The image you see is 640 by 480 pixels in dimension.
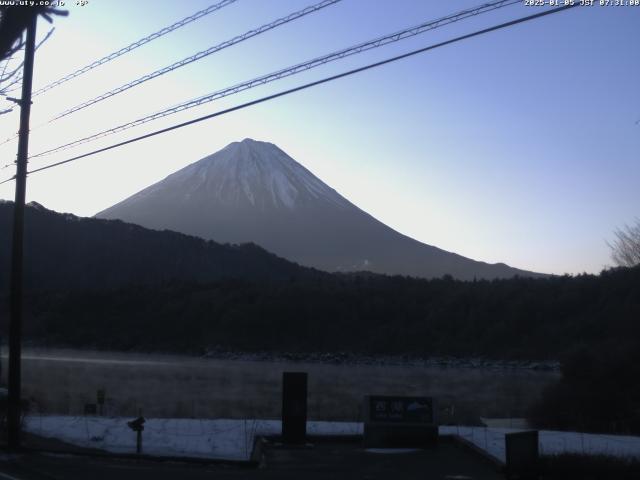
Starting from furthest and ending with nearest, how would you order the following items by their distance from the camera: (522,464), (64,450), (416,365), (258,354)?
1. (258,354)
2. (416,365)
3. (64,450)
4. (522,464)

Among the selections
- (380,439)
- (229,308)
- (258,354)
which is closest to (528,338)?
(258,354)

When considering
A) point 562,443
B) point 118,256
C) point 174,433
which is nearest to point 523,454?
point 562,443

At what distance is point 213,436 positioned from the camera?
2028cm

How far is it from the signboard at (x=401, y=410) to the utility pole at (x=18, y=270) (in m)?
7.22

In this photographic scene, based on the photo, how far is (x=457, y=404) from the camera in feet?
106

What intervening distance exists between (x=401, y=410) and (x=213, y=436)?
14.3 feet

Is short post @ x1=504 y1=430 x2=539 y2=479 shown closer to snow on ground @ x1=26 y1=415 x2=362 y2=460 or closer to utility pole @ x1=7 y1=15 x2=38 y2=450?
snow on ground @ x1=26 y1=415 x2=362 y2=460

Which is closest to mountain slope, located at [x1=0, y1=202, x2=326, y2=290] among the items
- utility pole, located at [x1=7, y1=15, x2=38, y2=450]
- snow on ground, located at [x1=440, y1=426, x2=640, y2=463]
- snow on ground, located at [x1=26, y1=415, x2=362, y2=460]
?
snow on ground, located at [x1=26, y1=415, x2=362, y2=460]

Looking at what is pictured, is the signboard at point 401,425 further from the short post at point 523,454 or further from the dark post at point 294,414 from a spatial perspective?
the short post at point 523,454

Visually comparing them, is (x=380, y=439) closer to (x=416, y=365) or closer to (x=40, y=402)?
(x=40, y=402)

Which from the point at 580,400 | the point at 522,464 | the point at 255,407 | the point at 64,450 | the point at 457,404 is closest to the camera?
the point at 522,464

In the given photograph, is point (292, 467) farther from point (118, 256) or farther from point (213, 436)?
point (118, 256)

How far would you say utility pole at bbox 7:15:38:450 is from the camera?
18250mm

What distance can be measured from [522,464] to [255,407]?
1664 centimetres
